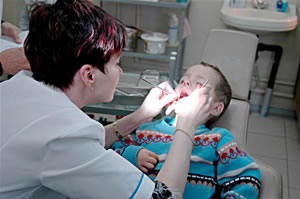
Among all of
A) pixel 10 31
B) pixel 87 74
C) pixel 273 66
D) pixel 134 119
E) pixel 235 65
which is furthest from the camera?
pixel 273 66

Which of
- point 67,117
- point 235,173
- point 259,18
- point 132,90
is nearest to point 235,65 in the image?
point 132,90

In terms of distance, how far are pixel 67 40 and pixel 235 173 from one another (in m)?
0.78

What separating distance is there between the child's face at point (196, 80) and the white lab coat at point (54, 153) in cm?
74

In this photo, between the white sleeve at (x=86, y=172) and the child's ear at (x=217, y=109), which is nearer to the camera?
the white sleeve at (x=86, y=172)

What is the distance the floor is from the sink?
2.85 feet

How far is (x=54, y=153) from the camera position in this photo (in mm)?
670

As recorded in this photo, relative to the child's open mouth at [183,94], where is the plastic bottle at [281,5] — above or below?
above

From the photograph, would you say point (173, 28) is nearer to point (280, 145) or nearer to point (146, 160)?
point (280, 145)

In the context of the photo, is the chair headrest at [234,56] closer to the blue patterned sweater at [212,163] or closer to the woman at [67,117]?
the blue patterned sweater at [212,163]

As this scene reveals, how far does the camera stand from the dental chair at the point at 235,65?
1494mm

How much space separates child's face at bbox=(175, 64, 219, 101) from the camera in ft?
4.73

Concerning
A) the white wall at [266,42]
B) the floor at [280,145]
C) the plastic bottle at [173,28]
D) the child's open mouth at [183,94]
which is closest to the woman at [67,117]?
the child's open mouth at [183,94]

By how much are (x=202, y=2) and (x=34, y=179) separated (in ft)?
8.44

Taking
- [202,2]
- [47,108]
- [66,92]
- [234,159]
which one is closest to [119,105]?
[234,159]
